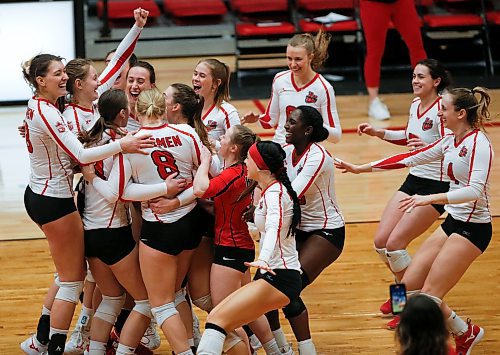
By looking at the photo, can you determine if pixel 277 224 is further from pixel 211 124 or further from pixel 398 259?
pixel 398 259

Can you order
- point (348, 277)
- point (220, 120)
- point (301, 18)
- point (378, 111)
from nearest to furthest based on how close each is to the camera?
point (220, 120)
point (348, 277)
point (378, 111)
point (301, 18)

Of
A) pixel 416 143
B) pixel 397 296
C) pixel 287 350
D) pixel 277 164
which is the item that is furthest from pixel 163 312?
pixel 416 143

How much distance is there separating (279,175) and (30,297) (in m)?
2.72

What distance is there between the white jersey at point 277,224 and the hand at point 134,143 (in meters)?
0.69

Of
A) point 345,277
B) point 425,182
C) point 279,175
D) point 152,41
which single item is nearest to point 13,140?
point 152,41

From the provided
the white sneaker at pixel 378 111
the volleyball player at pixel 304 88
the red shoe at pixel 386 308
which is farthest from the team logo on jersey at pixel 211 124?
the white sneaker at pixel 378 111

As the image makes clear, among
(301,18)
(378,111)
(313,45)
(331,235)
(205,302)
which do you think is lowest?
(378,111)

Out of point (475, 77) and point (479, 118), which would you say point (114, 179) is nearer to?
point (479, 118)

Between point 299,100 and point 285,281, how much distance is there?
94.8 inches

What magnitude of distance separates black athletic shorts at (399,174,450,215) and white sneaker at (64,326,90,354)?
2408mm

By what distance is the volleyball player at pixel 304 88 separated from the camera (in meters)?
7.00

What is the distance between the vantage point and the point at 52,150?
5.45 meters

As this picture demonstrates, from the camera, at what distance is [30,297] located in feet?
23.0

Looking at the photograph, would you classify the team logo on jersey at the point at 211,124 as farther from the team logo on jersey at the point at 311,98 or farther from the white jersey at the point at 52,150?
the white jersey at the point at 52,150
